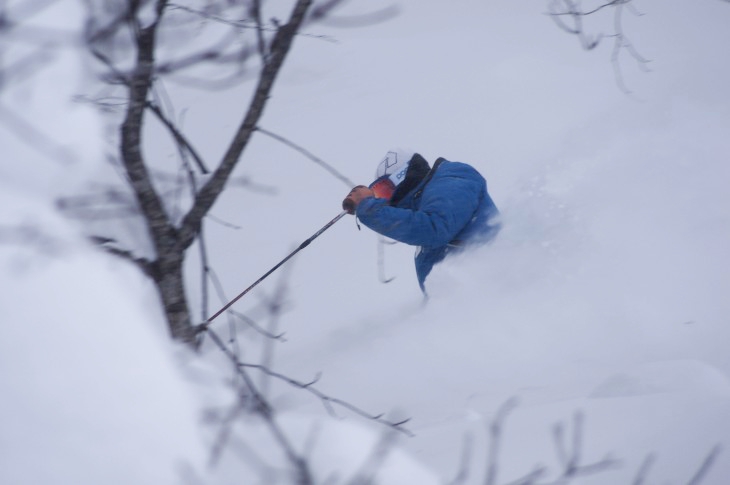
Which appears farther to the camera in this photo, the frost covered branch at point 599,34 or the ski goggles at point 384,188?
the ski goggles at point 384,188

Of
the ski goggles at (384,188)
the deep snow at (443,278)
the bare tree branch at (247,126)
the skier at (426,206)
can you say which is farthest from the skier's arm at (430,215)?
the bare tree branch at (247,126)

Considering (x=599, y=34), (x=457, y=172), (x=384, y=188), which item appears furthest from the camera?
(x=599, y=34)

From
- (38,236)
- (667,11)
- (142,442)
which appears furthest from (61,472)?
(667,11)

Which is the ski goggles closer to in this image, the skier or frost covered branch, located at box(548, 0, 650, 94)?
the skier

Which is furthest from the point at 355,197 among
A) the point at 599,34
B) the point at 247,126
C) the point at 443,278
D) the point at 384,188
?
the point at 599,34

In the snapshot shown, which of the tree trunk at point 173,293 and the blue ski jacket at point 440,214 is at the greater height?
the tree trunk at point 173,293

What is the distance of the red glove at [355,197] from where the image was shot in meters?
2.99

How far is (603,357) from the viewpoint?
272 cm

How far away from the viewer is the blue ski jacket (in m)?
2.88

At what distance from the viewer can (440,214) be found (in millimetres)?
2904

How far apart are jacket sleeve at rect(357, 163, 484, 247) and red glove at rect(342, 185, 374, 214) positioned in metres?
0.04

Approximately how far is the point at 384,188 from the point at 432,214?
34 centimetres

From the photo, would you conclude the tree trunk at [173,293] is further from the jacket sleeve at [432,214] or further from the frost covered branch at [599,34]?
the frost covered branch at [599,34]

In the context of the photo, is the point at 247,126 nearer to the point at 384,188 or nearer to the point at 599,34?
the point at 384,188
